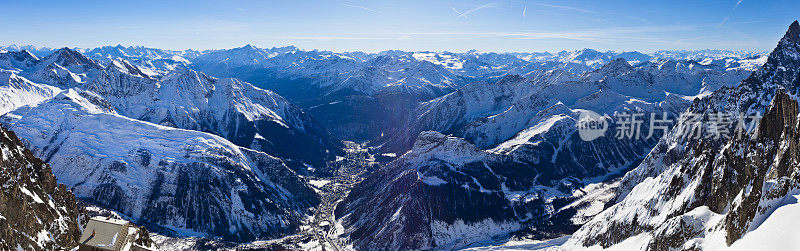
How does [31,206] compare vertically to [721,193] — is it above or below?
below

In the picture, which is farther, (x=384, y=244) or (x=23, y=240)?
(x=384, y=244)

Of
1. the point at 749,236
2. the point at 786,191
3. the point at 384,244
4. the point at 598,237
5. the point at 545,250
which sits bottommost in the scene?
the point at 384,244

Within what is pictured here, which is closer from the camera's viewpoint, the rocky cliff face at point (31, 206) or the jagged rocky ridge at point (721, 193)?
the jagged rocky ridge at point (721, 193)

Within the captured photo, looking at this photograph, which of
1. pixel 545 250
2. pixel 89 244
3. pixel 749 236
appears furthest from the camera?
pixel 545 250

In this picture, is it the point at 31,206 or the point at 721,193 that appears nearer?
the point at 721,193

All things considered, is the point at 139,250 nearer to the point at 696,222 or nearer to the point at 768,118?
the point at 696,222

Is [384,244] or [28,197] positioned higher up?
[28,197]

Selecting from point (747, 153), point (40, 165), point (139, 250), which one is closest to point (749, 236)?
point (747, 153)

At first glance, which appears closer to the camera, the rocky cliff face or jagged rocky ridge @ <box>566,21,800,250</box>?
jagged rocky ridge @ <box>566,21,800,250</box>
